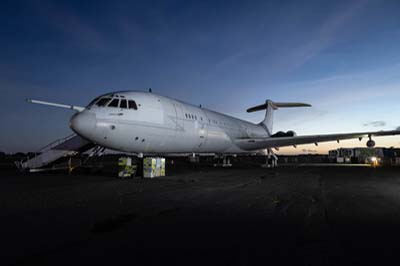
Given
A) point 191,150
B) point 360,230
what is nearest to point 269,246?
point 360,230

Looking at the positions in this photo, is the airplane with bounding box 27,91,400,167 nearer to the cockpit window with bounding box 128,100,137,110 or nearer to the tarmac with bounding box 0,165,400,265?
the cockpit window with bounding box 128,100,137,110

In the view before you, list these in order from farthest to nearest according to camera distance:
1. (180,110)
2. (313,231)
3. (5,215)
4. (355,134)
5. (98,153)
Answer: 1. (355,134)
2. (180,110)
3. (98,153)
4. (5,215)
5. (313,231)

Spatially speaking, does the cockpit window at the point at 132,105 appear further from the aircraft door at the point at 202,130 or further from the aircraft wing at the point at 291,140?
the aircraft wing at the point at 291,140

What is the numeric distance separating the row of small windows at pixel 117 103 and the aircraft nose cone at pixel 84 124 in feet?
3.63

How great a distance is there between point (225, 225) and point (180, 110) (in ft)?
37.0

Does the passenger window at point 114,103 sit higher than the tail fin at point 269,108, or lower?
lower

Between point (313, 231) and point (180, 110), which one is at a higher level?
point (180, 110)

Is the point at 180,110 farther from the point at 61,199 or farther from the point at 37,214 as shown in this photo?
the point at 37,214

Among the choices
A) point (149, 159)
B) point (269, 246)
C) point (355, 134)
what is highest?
point (355, 134)

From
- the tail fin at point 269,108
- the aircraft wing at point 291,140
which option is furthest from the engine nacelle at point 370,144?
the tail fin at point 269,108

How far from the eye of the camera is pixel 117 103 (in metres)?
12.1

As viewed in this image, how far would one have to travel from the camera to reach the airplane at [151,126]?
11.2 metres

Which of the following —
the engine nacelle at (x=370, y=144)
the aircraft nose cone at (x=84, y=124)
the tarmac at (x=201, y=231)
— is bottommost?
the tarmac at (x=201, y=231)

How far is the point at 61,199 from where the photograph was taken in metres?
7.59
